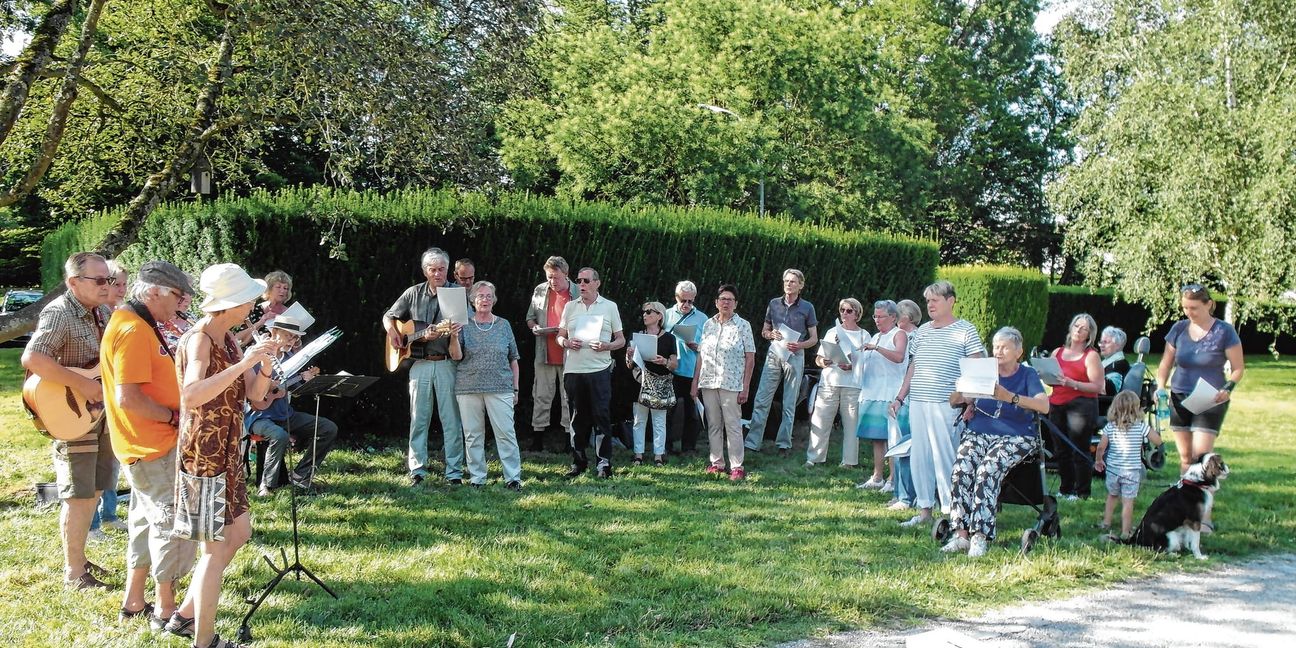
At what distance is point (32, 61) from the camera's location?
7.77 m

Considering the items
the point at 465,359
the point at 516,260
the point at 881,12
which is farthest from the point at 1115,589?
the point at 881,12

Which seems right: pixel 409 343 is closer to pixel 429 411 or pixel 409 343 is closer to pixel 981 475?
pixel 429 411

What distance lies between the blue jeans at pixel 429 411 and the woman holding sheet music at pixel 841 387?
158 inches

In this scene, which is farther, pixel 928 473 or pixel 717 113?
pixel 717 113

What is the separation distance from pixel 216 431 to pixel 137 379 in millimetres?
501

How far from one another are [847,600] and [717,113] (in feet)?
60.6

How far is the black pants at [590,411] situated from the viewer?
9922 mm

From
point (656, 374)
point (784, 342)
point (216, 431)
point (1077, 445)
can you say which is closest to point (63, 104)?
point (216, 431)

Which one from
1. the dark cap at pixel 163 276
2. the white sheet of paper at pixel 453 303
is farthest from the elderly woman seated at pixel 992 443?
the dark cap at pixel 163 276

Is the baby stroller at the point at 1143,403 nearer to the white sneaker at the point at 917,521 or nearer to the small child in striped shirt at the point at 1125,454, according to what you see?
the small child in striped shirt at the point at 1125,454

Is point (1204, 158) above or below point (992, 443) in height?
above

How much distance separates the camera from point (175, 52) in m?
9.92

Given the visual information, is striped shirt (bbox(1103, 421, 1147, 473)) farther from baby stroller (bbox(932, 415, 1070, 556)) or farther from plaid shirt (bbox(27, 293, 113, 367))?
plaid shirt (bbox(27, 293, 113, 367))

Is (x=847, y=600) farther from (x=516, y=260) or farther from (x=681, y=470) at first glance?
(x=516, y=260)
